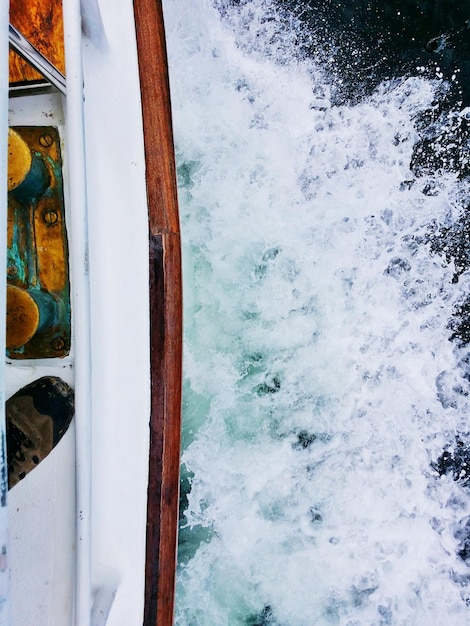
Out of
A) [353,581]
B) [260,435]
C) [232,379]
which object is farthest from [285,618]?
[232,379]

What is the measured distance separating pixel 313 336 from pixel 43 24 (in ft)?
4.38

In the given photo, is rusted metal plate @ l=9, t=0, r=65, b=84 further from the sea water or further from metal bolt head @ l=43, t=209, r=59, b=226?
the sea water

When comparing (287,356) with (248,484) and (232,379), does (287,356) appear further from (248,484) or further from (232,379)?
(248,484)

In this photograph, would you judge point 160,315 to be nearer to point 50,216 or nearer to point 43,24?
point 50,216

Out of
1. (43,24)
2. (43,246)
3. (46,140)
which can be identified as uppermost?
(43,24)

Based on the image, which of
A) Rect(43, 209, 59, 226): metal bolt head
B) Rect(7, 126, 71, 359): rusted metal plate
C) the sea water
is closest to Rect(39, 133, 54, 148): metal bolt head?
Rect(7, 126, 71, 359): rusted metal plate

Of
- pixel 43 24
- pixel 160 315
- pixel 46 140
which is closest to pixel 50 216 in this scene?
pixel 46 140

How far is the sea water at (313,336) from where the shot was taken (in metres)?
1.87

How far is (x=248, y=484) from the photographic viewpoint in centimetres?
188

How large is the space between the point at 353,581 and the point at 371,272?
1.19 m

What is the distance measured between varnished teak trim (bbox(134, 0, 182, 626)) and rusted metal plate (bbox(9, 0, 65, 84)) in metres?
0.20

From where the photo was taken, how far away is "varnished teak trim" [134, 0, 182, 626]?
1.23 m

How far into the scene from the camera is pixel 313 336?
6.36 ft

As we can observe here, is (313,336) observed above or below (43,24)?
below
